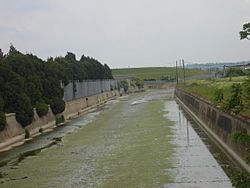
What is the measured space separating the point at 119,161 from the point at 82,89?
39872 mm

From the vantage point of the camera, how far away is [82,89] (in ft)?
190

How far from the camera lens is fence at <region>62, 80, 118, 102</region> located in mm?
48156

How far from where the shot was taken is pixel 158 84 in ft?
454

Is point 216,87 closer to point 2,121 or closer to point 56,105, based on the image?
point 56,105

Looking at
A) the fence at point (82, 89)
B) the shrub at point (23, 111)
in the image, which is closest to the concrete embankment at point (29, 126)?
the shrub at point (23, 111)

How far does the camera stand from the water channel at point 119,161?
1481 cm

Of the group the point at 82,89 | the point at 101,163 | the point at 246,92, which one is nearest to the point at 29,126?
the point at 101,163

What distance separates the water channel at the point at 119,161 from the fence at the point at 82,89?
1873 centimetres

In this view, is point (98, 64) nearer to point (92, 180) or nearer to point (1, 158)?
point (1, 158)

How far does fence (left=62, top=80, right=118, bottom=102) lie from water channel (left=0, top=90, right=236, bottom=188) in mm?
18734

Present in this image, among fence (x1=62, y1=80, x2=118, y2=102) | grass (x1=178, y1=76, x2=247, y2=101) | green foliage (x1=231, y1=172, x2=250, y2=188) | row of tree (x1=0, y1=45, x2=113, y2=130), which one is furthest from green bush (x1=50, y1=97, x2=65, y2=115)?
green foliage (x1=231, y1=172, x2=250, y2=188)

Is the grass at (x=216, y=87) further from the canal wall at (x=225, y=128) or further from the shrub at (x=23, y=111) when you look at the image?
the shrub at (x=23, y=111)

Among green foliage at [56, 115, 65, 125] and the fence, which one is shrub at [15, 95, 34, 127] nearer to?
green foliage at [56, 115, 65, 125]

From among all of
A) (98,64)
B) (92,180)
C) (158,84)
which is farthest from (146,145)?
(158,84)
